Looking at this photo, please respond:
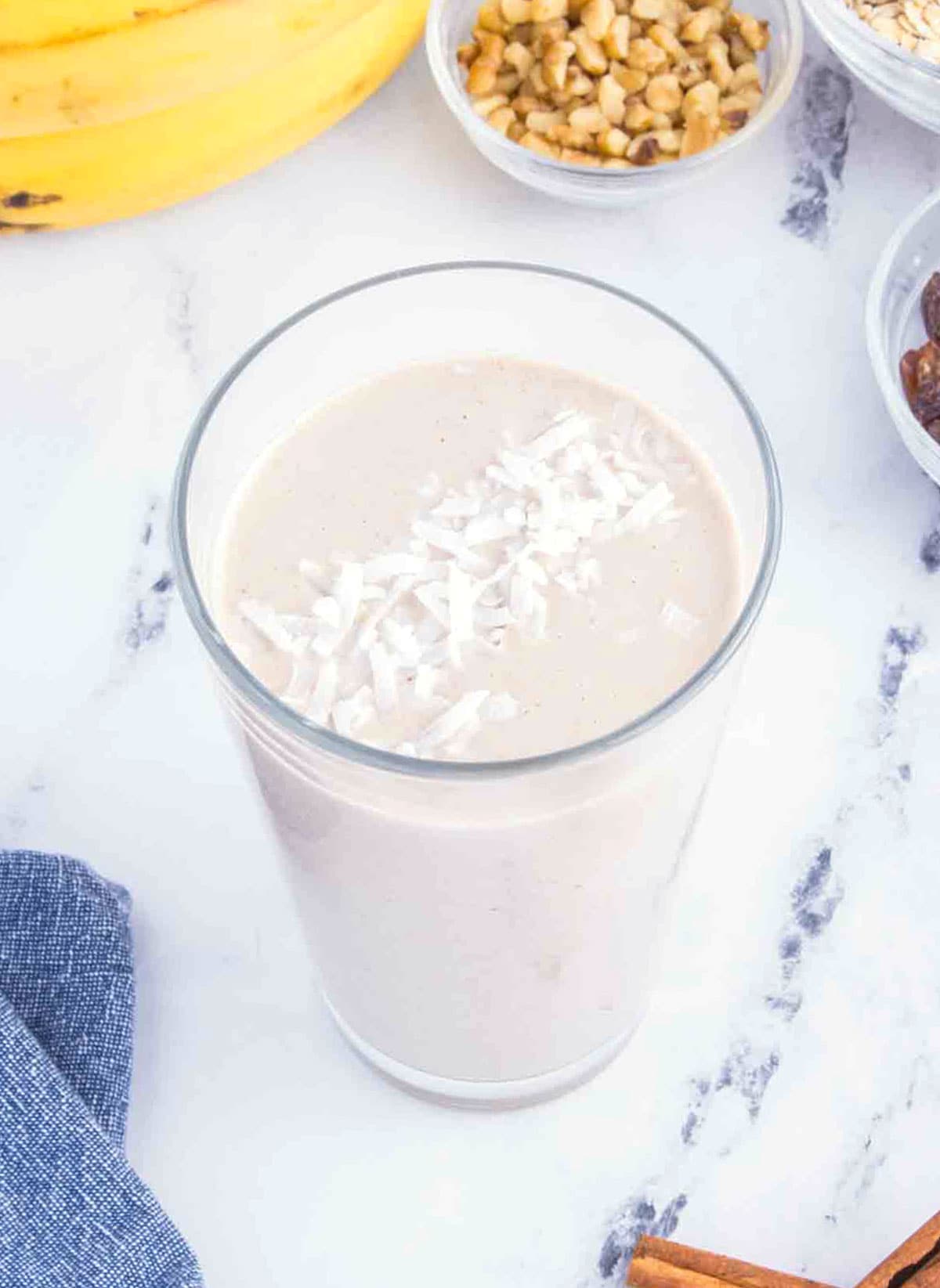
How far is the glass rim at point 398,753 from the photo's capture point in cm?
65

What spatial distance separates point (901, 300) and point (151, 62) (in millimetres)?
516

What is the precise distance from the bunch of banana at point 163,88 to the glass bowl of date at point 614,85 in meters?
0.06

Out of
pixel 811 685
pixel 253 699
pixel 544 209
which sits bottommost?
pixel 811 685

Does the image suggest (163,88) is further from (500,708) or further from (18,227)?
(500,708)

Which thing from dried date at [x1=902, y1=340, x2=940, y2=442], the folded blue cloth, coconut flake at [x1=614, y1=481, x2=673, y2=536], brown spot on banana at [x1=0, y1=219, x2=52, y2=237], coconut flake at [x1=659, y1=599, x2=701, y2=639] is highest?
coconut flake at [x1=614, y1=481, x2=673, y2=536]

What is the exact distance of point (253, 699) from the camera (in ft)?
2.24

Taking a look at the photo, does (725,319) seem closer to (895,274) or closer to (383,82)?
(895,274)

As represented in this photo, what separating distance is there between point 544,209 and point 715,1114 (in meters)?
0.65

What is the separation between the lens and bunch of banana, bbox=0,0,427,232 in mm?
1093

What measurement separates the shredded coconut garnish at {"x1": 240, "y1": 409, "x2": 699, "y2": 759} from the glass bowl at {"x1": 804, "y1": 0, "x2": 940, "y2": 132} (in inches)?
22.4

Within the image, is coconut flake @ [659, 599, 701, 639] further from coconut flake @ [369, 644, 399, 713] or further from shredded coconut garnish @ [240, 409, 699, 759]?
coconut flake @ [369, 644, 399, 713]

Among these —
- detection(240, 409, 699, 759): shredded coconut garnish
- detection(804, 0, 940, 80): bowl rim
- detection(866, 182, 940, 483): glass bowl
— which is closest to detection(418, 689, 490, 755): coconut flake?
detection(240, 409, 699, 759): shredded coconut garnish

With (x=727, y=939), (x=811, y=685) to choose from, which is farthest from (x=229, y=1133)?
(x=811, y=685)

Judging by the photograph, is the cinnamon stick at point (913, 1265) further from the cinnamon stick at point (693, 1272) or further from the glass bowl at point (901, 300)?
the glass bowl at point (901, 300)
